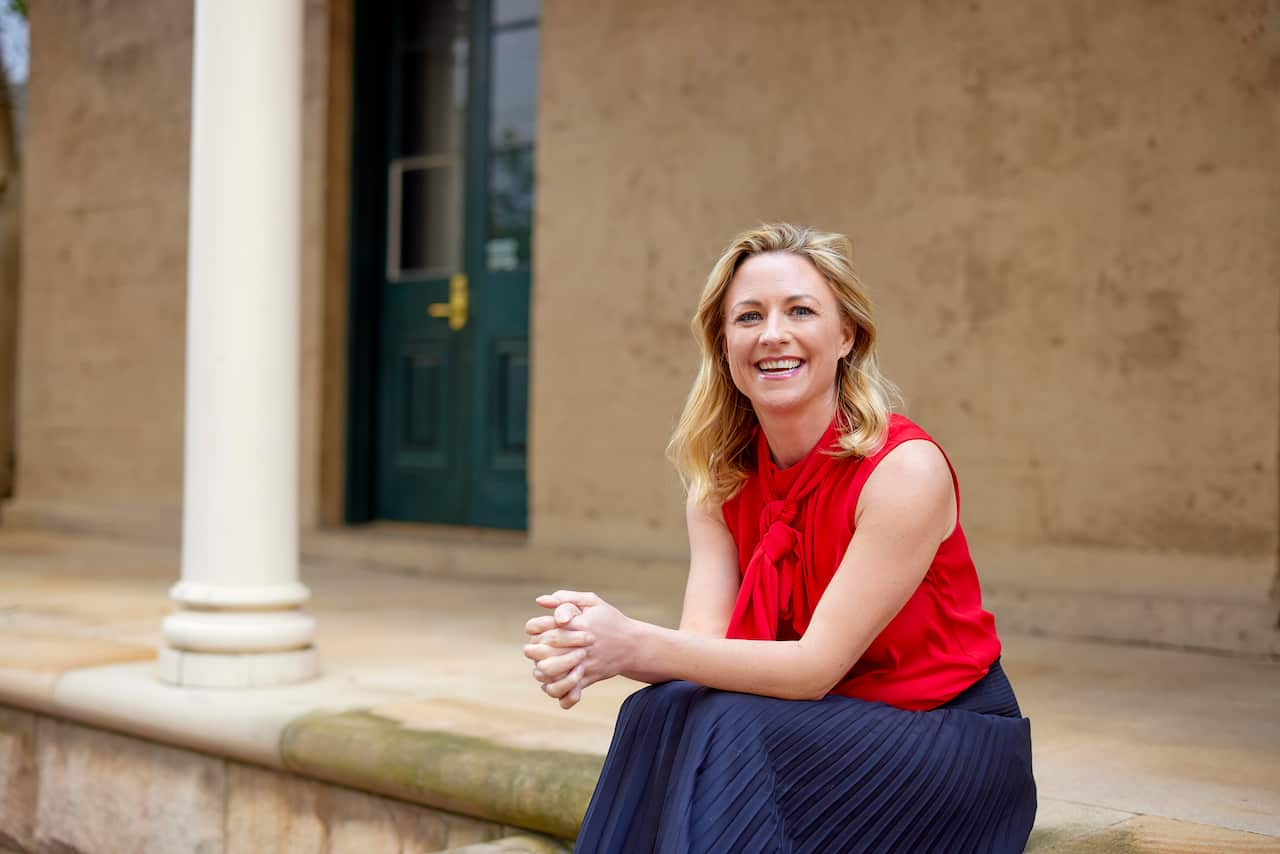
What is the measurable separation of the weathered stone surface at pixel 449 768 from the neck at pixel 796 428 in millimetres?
729

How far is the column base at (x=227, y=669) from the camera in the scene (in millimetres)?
3490

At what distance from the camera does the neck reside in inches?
89.2

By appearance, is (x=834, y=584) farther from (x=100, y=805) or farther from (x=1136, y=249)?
(x=1136, y=249)

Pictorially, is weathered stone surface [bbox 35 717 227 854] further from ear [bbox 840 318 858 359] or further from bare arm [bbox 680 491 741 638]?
ear [bbox 840 318 858 359]

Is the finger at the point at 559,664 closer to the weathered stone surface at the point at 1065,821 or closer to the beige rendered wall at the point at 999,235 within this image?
the weathered stone surface at the point at 1065,821

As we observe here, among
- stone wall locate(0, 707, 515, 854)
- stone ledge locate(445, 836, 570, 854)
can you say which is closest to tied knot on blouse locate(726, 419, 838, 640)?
stone ledge locate(445, 836, 570, 854)

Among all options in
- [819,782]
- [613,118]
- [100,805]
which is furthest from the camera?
[613,118]

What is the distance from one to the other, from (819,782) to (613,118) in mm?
4220

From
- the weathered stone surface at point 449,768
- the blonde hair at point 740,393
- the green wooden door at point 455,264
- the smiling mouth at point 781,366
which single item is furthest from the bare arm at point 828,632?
the green wooden door at point 455,264

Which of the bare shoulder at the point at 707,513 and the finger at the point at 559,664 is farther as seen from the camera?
the bare shoulder at the point at 707,513

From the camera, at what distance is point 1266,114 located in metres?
4.25

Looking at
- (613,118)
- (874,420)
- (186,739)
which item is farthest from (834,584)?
(613,118)

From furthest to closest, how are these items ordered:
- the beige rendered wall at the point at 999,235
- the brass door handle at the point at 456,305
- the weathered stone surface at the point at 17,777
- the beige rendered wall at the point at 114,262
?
the beige rendered wall at the point at 114,262 → the brass door handle at the point at 456,305 → the beige rendered wall at the point at 999,235 → the weathered stone surface at the point at 17,777

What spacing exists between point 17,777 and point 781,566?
2419 millimetres
